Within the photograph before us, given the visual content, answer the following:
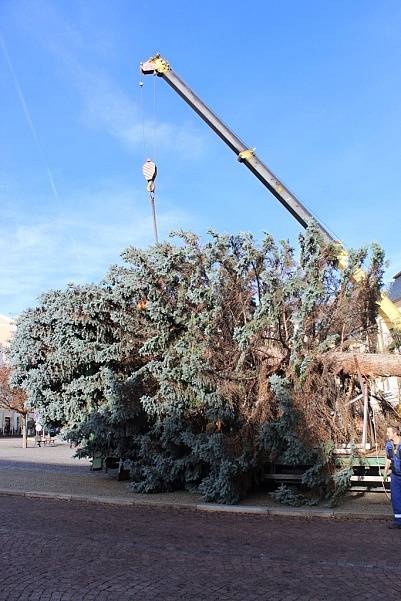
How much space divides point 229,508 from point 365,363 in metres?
4.08

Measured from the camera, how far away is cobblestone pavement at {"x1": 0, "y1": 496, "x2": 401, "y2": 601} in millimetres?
5551

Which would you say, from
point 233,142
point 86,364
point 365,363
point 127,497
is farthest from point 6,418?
point 365,363

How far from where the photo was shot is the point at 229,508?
36.2ft

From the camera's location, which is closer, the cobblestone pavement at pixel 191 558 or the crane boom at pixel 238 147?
the cobblestone pavement at pixel 191 558

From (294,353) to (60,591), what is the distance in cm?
718

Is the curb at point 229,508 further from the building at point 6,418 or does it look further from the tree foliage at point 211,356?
the building at point 6,418

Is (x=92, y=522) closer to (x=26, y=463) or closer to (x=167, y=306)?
(x=167, y=306)

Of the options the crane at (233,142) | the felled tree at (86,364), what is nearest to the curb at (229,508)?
the felled tree at (86,364)

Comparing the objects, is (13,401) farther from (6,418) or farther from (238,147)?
(6,418)

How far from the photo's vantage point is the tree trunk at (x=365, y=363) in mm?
11914

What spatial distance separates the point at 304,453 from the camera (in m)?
10.8

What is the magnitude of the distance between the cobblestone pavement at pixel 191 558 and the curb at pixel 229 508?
0.36 metres

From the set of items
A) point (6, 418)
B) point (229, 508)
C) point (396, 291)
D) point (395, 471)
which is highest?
point (396, 291)

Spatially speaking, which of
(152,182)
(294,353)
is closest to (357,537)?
(294,353)
